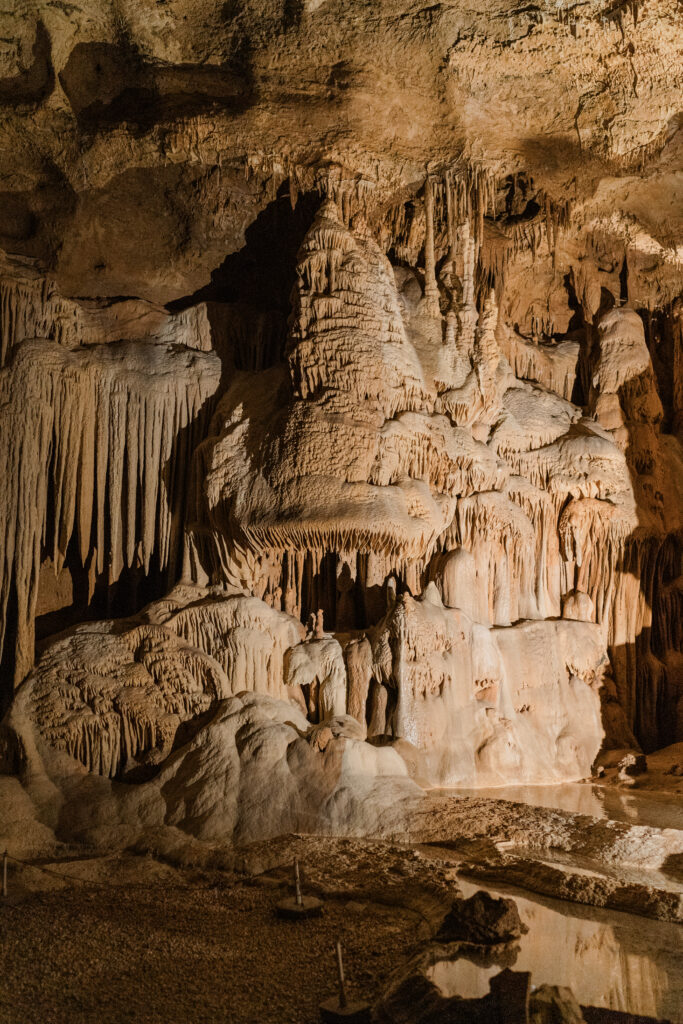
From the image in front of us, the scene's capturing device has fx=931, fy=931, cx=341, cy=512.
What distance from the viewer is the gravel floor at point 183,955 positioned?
348 cm

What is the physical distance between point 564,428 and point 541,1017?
8.86m

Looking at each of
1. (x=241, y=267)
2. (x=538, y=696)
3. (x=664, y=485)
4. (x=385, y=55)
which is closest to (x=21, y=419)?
(x=241, y=267)

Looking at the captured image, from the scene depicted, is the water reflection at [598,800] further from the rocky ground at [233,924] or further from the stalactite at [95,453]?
the stalactite at [95,453]

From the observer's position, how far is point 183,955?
401 cm

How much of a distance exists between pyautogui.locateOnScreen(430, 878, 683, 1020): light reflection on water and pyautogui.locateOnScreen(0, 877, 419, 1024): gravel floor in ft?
1.22

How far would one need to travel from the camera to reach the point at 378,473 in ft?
30.1

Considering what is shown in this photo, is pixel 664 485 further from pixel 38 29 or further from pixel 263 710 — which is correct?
pixel 38 29

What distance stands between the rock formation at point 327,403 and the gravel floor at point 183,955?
2022mm

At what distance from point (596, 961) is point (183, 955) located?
69.4 inches

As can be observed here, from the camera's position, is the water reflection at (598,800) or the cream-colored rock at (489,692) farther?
the cream-colored rock at (489,692)

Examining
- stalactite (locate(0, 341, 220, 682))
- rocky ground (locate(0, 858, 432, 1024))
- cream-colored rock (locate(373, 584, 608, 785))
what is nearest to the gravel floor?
rocky ground (locate(0, 858, 432, 1024))

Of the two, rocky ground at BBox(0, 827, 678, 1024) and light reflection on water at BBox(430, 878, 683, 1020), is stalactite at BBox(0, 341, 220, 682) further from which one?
light reflection on water at BBox(430, 878, 683, 1020)

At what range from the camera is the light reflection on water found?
11.6 feet

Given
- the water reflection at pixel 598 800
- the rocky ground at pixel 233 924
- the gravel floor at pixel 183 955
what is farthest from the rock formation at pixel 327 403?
the gravel floor at pixel 183 955
